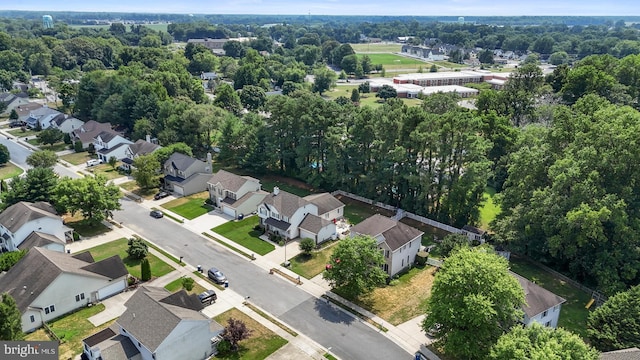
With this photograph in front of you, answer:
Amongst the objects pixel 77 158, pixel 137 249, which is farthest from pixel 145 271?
pixel 77 158

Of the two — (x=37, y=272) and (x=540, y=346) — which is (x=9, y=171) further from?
(x=540, y=346)

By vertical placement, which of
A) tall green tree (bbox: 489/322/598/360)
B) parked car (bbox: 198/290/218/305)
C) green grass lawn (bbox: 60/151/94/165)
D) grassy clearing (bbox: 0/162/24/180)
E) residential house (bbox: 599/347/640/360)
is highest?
tall green tree (bbox: 489/322/598/360)

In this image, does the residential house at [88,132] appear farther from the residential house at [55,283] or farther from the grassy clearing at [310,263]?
the grassy clearing at [310,263]

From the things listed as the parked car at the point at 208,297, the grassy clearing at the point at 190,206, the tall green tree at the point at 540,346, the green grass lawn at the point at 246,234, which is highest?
the tall green tree at the point at 540,346

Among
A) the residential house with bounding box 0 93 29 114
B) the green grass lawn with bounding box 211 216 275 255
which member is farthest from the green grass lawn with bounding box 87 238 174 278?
the residential house with bounding box 0 93 29 114

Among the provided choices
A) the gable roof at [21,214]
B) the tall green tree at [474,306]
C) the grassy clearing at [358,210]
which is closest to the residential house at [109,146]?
the gable roof at [21,214]

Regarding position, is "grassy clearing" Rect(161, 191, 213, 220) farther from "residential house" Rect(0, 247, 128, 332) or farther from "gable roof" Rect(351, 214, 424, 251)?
"gable roof" Rect(351, 214, 424, 251)
